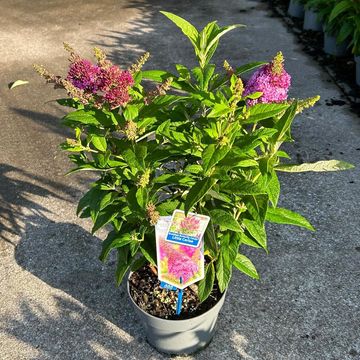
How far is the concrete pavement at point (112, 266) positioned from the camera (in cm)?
255

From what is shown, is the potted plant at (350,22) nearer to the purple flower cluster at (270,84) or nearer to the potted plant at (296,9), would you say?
the potted plant at (296,9)

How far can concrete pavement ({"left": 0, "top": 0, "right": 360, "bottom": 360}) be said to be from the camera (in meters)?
2.55

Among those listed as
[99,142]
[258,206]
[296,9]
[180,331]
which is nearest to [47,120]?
[99,142]

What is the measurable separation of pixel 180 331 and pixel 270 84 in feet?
4.19

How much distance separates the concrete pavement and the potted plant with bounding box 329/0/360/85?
0.42m

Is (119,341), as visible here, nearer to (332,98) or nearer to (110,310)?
(110,310)

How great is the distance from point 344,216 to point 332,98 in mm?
1791

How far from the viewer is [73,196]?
357 centimetres

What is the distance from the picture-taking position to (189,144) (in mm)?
1896

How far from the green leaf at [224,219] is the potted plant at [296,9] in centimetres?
514

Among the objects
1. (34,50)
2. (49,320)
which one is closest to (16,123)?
(34,50)

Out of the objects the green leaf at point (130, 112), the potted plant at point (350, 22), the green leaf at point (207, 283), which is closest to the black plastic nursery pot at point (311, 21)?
the potted plant at point (350, 22)

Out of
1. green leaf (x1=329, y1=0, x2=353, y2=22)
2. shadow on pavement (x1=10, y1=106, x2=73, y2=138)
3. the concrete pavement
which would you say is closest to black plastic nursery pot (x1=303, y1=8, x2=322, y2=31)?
green leaf (x1=329, y1=0, x2=353, y2=22)

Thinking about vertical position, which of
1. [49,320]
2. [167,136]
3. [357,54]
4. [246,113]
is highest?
[246,113]
